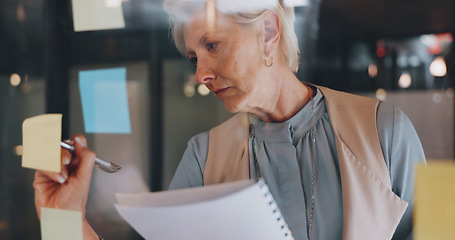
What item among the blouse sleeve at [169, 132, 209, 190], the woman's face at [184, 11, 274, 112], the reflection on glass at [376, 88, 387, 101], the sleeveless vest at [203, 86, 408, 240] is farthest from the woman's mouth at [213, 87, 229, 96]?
the reflection on glass at [376, 88, 387, 101]

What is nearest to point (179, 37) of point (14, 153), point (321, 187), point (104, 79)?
point (104, 79)

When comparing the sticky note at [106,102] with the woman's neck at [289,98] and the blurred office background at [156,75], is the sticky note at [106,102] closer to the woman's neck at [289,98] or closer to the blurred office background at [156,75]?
the blurred office background at [156,75]

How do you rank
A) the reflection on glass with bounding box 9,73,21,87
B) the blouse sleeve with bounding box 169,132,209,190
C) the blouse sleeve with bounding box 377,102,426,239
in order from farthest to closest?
the reflection on glass with bounding box 9,73,21,87, the blouse sleeve with bounding box 169,132,209,190, the blouse sleeve with bounding box 377,102,426,239

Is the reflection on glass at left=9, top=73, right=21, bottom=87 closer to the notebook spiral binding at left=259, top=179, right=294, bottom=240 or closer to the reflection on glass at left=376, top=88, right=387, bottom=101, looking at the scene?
the notebook spiral binding at left=259, top=179, right=294, bottom=240

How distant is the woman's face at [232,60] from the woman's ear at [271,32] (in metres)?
0.01

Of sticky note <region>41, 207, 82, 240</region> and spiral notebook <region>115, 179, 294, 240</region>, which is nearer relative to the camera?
spiral notebook <region>115, 179, 294, 240</region>

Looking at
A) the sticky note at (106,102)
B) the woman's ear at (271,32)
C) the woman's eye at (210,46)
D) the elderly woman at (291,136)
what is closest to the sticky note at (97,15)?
the sticky note at (106,102)

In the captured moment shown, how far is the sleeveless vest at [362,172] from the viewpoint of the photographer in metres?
0.82

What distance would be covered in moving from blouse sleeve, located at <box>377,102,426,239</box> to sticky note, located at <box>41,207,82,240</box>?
80cm

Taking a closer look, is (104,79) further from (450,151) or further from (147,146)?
(450,151)

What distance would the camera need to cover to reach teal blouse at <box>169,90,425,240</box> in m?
0.81

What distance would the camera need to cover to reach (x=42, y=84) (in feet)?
4.59

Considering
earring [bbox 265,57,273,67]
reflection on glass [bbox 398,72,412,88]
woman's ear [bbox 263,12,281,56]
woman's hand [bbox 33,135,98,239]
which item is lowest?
woman's hand [bbox 33,135,98,239]

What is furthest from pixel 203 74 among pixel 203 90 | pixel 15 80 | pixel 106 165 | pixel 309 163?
pixel 15 80
